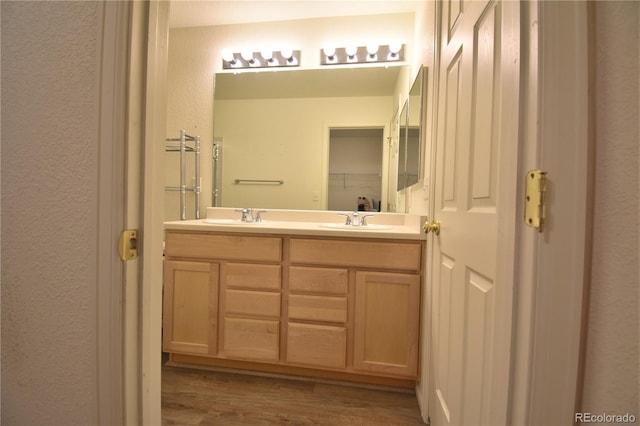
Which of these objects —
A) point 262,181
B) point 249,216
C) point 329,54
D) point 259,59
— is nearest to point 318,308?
point 249,216

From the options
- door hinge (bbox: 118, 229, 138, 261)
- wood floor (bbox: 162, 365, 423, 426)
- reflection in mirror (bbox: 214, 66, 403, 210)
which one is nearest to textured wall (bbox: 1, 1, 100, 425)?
door hinge (bbox: 118, 229, 138, 261)

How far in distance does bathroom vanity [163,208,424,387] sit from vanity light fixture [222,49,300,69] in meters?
1.32

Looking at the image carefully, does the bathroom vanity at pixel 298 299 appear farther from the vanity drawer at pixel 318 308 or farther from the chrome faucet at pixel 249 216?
the chrome faucet at pixel 249 216

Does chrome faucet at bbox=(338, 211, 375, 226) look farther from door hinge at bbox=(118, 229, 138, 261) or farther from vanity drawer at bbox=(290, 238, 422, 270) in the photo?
door hinge at bbox=(118, 229, 138, 261)

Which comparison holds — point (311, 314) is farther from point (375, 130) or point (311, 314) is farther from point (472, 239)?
point (375, 130)

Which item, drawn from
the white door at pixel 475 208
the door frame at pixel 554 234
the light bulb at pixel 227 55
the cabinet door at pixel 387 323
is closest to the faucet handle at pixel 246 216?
the cabinet door at pixel 387 323

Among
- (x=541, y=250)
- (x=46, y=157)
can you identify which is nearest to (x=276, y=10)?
(x=46, y=157)

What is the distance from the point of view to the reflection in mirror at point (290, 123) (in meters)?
1.94

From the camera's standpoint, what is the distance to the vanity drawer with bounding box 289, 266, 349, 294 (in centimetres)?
142

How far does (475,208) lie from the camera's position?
2.51 ft

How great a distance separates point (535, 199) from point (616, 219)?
0.31ft

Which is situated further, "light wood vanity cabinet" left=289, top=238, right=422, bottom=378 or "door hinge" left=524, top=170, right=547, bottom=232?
"light wood vanity cabinet" left=289, top=238, right=422, bottom=378

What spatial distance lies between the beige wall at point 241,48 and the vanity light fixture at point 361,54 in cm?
5

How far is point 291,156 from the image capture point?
202 centimetres
